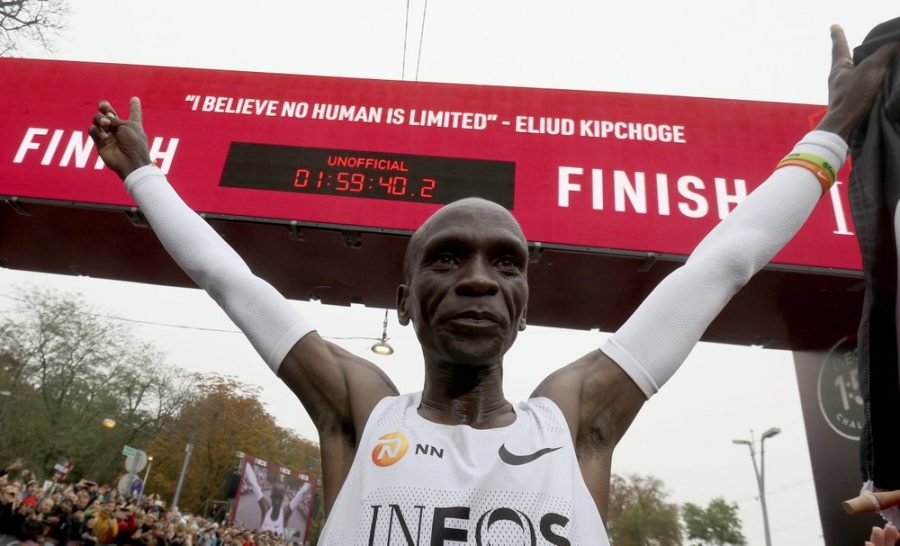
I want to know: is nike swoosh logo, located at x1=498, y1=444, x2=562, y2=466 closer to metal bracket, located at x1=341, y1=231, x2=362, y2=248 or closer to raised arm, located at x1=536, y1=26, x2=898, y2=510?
raised arm, located at x1=536, y1=26, x2=898, y2=510

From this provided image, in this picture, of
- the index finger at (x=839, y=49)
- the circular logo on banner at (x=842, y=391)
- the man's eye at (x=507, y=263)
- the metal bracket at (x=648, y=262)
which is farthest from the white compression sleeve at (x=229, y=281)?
the circular logo on banner at (x=842, y=391)

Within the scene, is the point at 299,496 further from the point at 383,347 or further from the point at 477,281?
the point at 477,281

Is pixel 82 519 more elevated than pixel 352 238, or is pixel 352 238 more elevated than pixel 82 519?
pixel 352 238

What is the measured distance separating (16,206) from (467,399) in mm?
7644

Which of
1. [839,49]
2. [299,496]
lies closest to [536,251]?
[839,49]

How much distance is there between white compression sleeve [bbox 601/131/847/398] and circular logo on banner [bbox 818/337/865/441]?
725 cm

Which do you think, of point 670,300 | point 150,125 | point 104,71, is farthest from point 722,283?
point 104,71

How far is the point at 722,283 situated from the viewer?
4.54 feet

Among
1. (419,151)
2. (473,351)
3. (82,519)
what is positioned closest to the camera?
(473,351)

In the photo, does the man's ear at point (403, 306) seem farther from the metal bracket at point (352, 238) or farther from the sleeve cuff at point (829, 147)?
the metal bracket at point (352, 238)

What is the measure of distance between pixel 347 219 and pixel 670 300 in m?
5.61

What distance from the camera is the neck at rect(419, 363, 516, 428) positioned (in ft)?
4.42

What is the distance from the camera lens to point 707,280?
1366mm

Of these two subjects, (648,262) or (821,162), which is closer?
(821,162)
